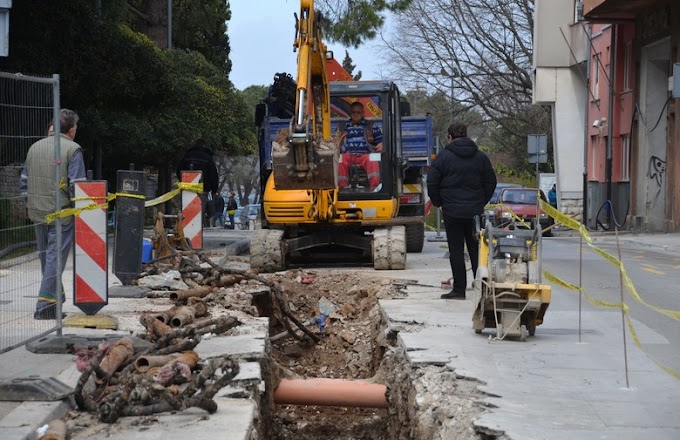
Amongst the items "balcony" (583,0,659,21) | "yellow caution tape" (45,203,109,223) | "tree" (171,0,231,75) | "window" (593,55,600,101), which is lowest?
"yellow caution tape" (45,203,109,223)

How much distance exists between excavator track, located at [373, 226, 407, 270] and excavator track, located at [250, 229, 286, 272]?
1.42m

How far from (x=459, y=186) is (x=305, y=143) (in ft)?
9.16

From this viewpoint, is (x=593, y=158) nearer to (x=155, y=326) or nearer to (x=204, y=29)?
(x=204, y=29)

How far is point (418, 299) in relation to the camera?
13312 millimetres

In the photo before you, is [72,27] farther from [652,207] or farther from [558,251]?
[652,207]

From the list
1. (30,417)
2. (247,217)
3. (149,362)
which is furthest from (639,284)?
(247,217)

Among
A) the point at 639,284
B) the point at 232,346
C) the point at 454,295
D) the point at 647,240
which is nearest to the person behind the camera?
the point at 232,346

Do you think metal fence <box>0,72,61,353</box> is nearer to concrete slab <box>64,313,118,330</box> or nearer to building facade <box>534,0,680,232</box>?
concrete slab <box>64,313,118,330</box>

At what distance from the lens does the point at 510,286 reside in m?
9.71

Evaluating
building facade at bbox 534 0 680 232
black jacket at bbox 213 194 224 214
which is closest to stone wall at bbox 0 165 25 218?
building facade at bbox 534 0 680 232

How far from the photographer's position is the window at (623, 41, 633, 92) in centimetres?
3772

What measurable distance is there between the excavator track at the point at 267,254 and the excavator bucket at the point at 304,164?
7.53 ft

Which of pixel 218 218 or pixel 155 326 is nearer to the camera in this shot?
pixel 155 326

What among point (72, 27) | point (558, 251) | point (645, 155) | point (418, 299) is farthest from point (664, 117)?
point (418, 299)
